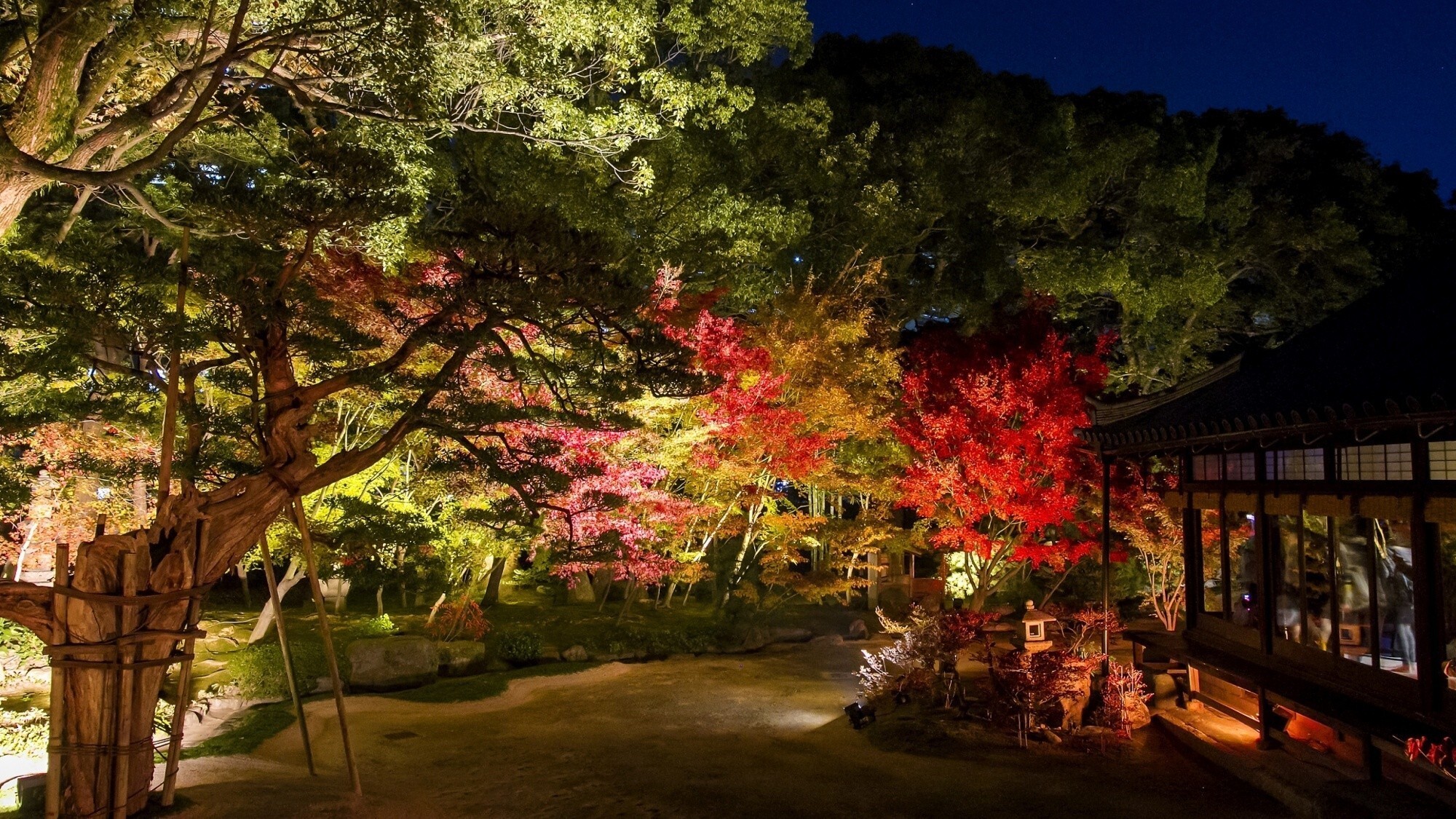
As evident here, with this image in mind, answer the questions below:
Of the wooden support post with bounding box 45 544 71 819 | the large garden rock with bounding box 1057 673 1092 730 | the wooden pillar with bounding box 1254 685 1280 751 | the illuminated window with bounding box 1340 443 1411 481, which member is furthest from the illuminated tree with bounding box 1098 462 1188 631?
the wooden support post with bounding box 45 544 71 819

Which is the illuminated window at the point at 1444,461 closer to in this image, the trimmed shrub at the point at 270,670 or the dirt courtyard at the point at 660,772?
the dirt courtyard at the point at 660,772

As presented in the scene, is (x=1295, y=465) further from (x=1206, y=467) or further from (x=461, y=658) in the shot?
(x=461, y=658)

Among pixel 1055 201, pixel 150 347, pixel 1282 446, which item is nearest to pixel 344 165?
pixel 150 347

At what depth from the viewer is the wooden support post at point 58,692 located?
15.8 ft

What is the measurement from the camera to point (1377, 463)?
284 inches

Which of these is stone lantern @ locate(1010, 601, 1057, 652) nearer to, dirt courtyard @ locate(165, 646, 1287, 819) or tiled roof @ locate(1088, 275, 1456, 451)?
dirt courtyard @ locate(165, 646, 1287, 819)

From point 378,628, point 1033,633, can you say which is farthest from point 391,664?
point 1033,633

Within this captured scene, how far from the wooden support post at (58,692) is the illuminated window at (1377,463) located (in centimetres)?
938

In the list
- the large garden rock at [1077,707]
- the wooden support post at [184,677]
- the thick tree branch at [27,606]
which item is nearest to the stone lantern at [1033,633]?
the large garden rock at [1077,707]

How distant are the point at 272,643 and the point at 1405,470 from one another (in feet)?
45.3

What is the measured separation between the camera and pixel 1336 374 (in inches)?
286

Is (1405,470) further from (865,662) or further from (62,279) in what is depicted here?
(62,279)

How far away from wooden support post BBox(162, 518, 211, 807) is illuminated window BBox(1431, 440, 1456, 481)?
8.79 metres

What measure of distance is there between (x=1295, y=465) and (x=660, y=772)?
22.6 ft
